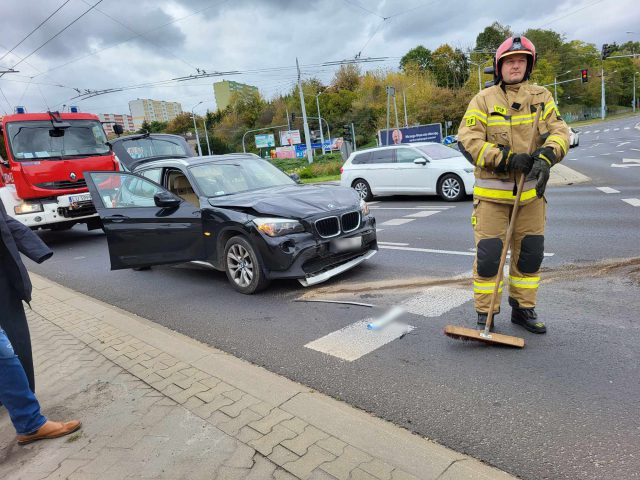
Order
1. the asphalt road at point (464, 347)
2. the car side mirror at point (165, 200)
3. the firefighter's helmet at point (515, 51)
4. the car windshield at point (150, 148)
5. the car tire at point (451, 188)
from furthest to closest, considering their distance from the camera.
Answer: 1. the car windshield at point (150, 148)
2. the car tire at point (451, 188)
3. the car side mirror at point (165, 200)
4. the firefighter's helmet at point (515, 51)
5. the asphalt road at point (464, 347)

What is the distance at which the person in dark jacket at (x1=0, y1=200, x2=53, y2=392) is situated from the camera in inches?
123

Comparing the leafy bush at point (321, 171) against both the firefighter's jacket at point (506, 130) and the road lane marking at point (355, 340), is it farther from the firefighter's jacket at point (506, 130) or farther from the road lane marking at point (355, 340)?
the firefighter's jacket at point (506, 130)

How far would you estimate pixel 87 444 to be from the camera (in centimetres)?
285

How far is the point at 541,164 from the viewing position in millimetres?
3330

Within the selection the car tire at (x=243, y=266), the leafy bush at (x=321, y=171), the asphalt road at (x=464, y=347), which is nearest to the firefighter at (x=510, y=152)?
the asphalt road at (x=464, y=347)

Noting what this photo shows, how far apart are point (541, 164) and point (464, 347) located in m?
1.47

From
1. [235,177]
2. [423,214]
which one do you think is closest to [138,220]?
[235,177]

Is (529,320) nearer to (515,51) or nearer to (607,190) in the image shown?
(515,51)

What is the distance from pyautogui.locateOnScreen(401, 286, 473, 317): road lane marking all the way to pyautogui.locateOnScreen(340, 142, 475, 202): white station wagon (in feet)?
25.3

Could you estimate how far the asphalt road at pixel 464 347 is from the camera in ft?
8.48

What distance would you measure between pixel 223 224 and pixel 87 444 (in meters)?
3.18

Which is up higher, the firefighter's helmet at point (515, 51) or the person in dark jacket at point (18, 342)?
the firefighter's helmet at point (515, 51)

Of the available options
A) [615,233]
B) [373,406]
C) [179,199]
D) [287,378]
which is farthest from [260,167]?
[615,233]

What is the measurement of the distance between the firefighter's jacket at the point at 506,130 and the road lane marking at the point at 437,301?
4.46 feet
